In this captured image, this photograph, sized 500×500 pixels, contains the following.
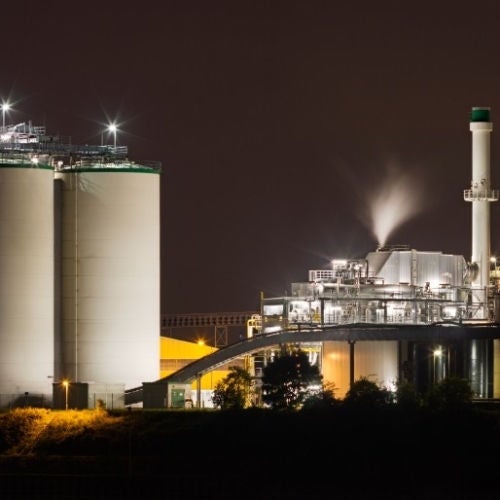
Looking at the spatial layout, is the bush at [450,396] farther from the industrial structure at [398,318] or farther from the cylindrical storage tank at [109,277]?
the cylindrical storage tank at [109,277]

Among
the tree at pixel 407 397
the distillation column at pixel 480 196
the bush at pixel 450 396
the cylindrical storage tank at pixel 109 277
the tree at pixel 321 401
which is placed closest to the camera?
the bush at pixel 450 396

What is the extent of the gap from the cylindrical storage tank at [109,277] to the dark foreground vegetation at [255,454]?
6.44m

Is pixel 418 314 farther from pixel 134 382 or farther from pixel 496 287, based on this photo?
pixel 134 382

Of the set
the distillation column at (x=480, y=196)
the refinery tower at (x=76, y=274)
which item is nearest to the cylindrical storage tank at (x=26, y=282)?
the refinery tower at (x=76, y=274)

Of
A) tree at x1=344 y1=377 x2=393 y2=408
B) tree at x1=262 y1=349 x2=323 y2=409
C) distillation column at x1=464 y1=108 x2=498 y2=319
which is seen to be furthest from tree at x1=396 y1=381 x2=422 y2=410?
distillation column at x1=464 y1=108 x2=498 y2=319

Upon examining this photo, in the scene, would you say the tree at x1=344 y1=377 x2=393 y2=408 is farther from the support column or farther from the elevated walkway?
the support column

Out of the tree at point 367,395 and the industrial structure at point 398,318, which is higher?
the industrial structure at point 398,318

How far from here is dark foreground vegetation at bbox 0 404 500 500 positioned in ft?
257

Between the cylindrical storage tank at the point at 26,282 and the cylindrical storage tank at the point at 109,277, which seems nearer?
the cylindrical storage tank at the point at 26,282

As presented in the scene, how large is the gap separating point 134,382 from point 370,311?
10.1 m

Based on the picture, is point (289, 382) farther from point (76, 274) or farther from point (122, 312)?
point (76, 274)

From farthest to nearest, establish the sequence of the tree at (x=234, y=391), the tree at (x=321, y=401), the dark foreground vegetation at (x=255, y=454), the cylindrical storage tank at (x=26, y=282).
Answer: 1. the cylindrical storage tank at (x=26, y=282)
2. the tree at (x=234, y=391)
3. the tree at (x=321, y=401)
4. the dark foreground vegetation at (x=255, y=454)

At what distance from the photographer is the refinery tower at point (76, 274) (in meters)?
93.6

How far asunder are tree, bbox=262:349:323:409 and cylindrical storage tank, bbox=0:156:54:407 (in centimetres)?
963
